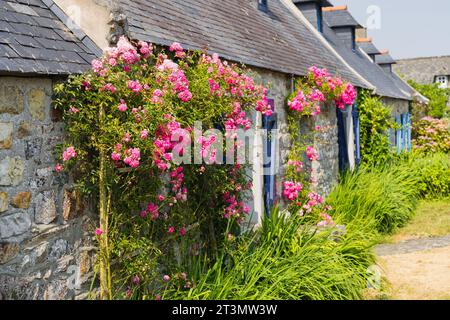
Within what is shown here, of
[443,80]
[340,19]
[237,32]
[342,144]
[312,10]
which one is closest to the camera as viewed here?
[237,32]

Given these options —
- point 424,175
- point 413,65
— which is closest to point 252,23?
point 424,175

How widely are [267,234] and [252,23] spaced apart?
479 centimetres

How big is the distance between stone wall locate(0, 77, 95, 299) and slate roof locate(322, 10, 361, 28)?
1556 cm

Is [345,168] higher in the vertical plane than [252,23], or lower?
lower

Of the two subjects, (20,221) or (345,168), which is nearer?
(20,221)

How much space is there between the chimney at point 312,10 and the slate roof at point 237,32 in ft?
5.96

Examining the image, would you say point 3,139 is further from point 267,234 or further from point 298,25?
point 298,25

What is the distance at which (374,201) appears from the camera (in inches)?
373

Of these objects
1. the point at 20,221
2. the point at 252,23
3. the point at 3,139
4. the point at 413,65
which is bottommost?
the point at 20,221

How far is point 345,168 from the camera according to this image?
38.1 ft

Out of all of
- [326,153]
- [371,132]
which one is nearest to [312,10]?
[371,132]

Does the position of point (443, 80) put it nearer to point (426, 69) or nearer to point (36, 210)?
point (426, 69)

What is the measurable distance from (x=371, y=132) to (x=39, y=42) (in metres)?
10.1

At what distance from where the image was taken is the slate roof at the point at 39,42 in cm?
381
